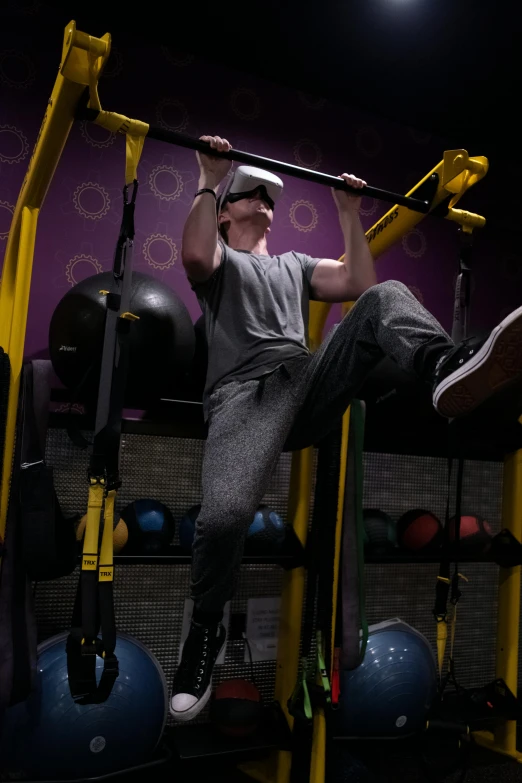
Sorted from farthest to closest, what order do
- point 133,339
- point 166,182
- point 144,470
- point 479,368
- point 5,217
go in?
point 166,182
point 144,470
point 5,217
point 133,339
point 479,368

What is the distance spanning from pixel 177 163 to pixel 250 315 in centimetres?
151

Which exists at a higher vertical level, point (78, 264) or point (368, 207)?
point (368, 207)

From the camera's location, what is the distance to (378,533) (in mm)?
3041

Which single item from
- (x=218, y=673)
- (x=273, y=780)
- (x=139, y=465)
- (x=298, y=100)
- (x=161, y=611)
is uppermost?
(x=298, y=100)

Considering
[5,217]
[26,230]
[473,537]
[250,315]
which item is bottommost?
[473,537]

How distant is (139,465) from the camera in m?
3.09

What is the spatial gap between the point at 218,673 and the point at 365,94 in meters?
3.35

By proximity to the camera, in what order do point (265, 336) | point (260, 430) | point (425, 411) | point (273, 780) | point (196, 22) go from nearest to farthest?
point (260, 430) → point (265, 336) → point (273, 780) → point (425, 411) → point (196, 22)

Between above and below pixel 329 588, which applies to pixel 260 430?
above

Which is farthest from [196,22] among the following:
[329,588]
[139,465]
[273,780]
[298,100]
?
[273,780]

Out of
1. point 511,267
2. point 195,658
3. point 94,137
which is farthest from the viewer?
point 511,267

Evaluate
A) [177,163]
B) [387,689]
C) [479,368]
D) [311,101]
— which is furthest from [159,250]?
[387,689]

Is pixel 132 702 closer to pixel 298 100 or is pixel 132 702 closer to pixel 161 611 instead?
pixel 161 611

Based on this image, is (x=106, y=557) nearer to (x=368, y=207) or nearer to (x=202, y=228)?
(x=202, y=228)
